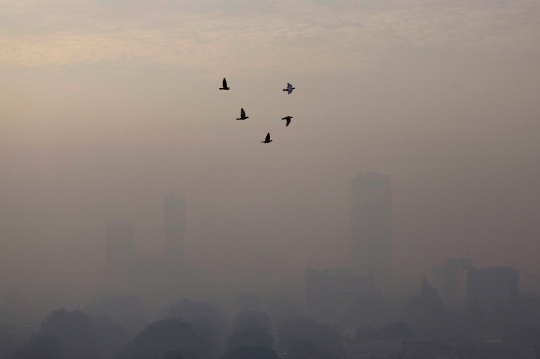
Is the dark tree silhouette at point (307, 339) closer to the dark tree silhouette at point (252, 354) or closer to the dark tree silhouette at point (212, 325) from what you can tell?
the dark tree silhouette at point (212, 325)

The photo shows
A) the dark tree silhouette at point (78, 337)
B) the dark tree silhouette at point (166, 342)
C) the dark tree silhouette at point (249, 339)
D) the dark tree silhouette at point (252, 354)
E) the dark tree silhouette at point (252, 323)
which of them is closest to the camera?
the dark tree silhouette at point (252, 354)

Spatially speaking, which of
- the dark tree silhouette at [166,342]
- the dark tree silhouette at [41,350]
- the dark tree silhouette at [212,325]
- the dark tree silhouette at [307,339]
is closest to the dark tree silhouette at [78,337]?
the dark tree silhouette at [41,350]

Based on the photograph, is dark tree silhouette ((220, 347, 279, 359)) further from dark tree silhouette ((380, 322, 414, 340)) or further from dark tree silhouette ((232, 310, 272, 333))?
dark tree silhouette ((380, 322, 414, 340))

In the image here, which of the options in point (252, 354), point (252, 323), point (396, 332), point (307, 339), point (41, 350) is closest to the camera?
point (252, 354)

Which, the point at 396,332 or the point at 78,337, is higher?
the point at 78,337

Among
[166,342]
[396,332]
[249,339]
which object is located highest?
[166,342]

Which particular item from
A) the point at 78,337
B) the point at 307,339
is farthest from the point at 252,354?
the point at 78,337

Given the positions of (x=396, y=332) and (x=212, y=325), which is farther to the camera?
(x=396, y=332)

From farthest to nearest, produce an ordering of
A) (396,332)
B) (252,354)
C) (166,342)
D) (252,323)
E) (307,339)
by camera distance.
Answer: (396,332) < (252,323) < (307,339) < (166,342) < (252,354)

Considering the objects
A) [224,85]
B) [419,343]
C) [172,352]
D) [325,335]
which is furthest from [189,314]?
[224,85]

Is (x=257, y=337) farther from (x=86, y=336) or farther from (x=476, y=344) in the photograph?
(x=476, y=344)

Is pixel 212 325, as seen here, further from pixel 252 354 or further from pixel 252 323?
pixel 252 354
